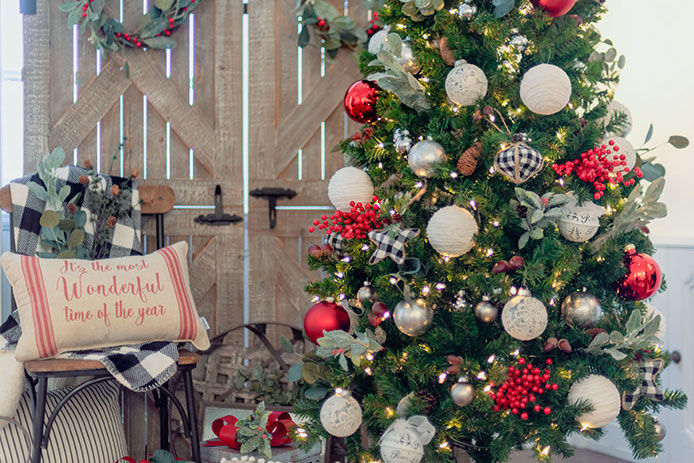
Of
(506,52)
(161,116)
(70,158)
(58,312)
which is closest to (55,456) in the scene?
(58,312)

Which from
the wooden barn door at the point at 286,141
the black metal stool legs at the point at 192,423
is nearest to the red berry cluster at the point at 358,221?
the black metal stool legs at the point at 192,423

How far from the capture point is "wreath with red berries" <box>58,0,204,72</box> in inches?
97.1

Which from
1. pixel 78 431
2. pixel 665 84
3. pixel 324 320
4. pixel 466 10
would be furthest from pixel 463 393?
pixel 665 84

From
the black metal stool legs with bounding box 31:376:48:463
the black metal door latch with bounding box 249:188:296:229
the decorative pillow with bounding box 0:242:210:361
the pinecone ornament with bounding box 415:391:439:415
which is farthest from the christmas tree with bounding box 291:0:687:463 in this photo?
the black metal door latch with bounding box 249:188:296:229

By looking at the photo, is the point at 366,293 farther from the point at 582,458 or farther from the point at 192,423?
the point at 582,458

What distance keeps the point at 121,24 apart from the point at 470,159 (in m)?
1.63

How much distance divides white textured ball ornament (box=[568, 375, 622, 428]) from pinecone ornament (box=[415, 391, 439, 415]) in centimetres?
33

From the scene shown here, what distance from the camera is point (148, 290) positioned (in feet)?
6.73

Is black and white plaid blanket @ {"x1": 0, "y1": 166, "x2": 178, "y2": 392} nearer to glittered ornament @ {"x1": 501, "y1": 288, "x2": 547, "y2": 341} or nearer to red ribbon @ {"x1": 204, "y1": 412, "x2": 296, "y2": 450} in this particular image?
red ribbon @ {"x1": 204, "y1": 412, "x2": 296, "y2": 450}

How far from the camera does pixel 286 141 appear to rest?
2.61m

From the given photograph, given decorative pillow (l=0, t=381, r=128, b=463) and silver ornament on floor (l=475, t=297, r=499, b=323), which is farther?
decorative pillow (l=0, t=381, r=128, b=463)

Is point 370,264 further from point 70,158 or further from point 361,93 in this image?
point 70,158

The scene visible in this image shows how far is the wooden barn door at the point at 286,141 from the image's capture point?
2598 mm

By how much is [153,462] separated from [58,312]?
23.5 inches
